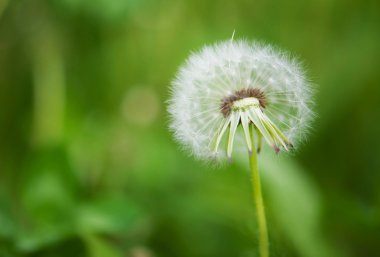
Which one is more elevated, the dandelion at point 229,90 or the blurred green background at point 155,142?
the blurred green background at point 155,142

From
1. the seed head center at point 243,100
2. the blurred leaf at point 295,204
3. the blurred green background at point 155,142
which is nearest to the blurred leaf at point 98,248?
the blurred green background at point 155,142

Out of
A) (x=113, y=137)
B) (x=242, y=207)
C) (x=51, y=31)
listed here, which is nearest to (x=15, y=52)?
(x=51, y=31)

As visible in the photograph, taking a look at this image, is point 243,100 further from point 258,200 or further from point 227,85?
point 258,200

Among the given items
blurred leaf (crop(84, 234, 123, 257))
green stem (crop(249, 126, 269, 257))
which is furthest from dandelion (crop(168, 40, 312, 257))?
blurred leaf (crop(84, 234, 123, 257))

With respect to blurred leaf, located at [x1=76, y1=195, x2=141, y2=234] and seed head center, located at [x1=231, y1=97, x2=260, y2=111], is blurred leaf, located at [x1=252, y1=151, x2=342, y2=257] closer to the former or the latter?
blurred leaf, located at [x1=76, y1=195, x2=141, y2=234]

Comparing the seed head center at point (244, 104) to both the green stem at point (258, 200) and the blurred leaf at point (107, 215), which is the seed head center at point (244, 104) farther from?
the blurred leaf at point (107, 215)

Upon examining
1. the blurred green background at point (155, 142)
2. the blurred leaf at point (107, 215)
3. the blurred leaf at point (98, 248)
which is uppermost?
the blurred green background at point (155, 142)
